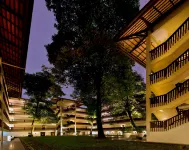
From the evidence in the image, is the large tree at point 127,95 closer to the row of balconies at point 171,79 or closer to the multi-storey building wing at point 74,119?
the row of balconies at point 171,79

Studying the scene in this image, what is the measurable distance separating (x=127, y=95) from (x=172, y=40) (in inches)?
512

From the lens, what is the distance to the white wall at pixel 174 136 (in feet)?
55.5

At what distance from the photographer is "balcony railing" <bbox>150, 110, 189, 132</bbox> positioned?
55.8 ft

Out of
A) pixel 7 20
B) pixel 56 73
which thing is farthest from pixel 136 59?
pixel 7 20

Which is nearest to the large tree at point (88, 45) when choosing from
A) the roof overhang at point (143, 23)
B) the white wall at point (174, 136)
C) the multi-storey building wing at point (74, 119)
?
the roof overhang at point (143, 23)

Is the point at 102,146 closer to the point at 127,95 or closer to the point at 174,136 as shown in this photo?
the point at 174,136

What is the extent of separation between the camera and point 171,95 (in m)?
19.7

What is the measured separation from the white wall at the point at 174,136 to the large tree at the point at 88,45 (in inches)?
310

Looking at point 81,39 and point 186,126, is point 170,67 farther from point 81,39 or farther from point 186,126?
point 81,39

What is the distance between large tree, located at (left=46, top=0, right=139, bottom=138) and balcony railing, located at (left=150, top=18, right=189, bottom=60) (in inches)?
214

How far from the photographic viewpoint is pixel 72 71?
92.5 ft

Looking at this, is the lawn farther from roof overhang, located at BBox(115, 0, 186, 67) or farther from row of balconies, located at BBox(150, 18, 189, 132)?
roof overhang, located at BBox(115, 0, 186, 67)

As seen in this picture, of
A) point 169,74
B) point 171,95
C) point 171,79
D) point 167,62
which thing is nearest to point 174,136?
point 171,95

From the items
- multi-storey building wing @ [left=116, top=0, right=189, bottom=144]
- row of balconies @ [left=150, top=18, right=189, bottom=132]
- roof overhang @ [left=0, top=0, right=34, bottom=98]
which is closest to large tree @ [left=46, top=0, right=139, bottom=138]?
multi-storey building wing @ [left=116, top=0, right=189, bottom=144]
